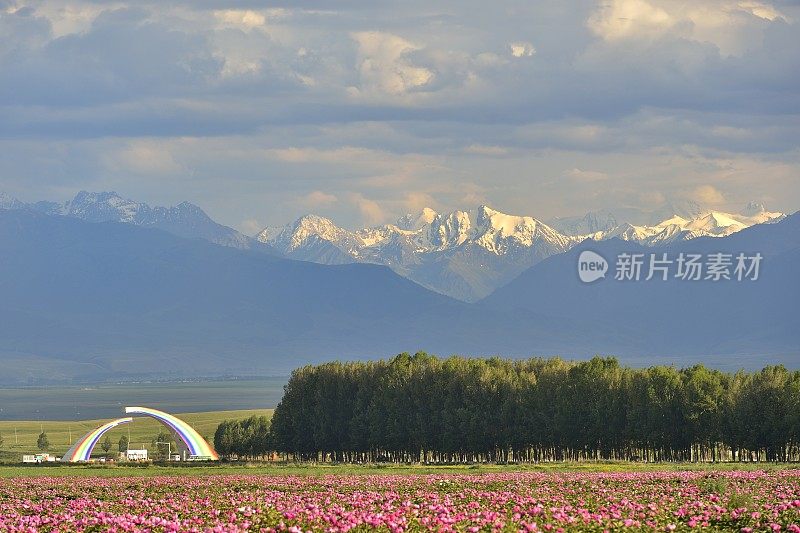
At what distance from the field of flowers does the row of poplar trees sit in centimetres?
5391

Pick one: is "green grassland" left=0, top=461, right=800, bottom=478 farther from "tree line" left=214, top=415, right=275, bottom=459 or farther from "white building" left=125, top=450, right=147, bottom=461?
"white building" left=125, top=450, right=147, bottom=461

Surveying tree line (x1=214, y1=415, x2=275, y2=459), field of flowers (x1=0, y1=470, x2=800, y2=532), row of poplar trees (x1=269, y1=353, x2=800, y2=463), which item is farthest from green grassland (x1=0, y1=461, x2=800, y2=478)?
tree line (x1=214, y1=415, x2=275, y2=459)

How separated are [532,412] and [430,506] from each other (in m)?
86.0

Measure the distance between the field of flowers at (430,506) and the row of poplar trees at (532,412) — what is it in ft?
177

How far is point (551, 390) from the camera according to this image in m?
122

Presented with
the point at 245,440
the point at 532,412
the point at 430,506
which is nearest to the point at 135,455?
the point at 245,440

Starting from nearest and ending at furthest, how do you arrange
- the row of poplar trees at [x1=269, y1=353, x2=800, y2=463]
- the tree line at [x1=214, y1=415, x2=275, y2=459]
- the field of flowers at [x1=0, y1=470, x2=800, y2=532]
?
the field of flowers at [x1=0, y1=470, x2=800, y2=532]
the row of poplar trees at [x1=269, y1=353, x2=800, y2=463]
the tree line at [x1=214, y1=415, x2=275, y2=459]

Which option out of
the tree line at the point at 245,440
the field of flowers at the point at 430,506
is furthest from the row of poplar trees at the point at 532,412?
the field of flowers at the point at 430,506

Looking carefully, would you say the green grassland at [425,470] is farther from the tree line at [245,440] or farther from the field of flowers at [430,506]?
the tree line at [245,440]

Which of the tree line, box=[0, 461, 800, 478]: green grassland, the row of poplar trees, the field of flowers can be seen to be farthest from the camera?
the tree line

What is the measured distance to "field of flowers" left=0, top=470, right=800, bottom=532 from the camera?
99.4 feet

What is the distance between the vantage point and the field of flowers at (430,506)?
3030 cm

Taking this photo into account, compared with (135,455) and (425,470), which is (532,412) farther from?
(135,455)

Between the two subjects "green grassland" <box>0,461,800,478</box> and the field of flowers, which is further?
"green grassland" <box>0,461,800,478</box>
